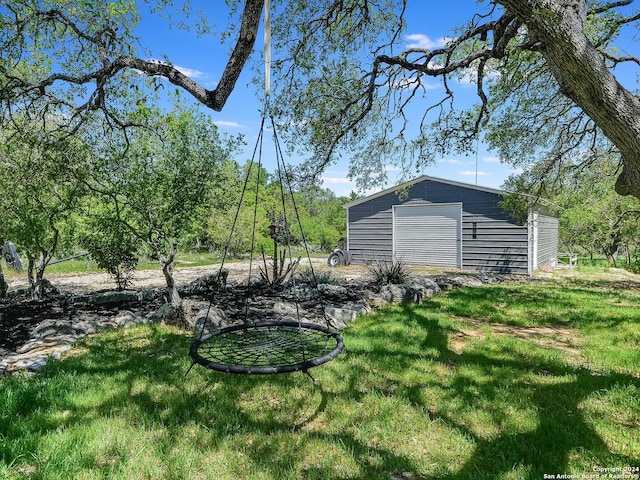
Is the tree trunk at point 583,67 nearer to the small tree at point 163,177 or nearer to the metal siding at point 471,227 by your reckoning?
the small tree at point 163,177

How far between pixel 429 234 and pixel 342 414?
12.0m

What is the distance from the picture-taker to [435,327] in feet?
15.9

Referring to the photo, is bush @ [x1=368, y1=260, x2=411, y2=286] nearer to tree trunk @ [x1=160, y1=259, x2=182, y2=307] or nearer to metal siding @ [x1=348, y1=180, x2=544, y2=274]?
metal siding @ [x1=348, y1=180, x2=544, y2=274]

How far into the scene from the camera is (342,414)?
2619mm

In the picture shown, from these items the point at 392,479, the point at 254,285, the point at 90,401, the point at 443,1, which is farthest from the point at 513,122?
the point at 90,401

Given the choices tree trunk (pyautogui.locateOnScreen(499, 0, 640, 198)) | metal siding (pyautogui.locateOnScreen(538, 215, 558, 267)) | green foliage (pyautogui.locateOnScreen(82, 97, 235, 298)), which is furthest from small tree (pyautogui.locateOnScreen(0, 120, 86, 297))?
metal siding (pyautogui.locateOnScreen(538, 215, 558, 267))

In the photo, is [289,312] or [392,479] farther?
[289,312]

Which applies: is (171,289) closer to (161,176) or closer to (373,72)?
(161,176)

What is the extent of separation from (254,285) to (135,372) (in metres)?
4.91

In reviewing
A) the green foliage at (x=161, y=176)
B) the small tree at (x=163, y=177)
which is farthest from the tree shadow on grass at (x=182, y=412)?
the green foliage at (x=161, y=176)

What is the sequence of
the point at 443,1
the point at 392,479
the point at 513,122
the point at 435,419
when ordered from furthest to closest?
the point at 513,122
the point at 443,1
the point at 435,419
the point at 392,479

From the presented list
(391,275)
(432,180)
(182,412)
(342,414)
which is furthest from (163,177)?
(432,180)

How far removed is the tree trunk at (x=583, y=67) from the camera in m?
2.50

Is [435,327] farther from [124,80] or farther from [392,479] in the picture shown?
[124,80]
